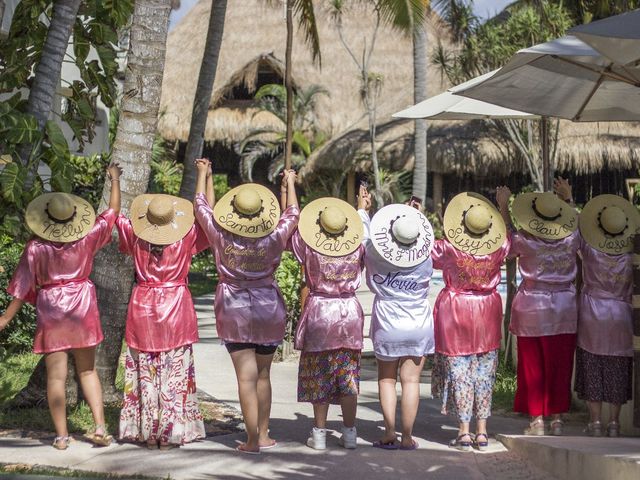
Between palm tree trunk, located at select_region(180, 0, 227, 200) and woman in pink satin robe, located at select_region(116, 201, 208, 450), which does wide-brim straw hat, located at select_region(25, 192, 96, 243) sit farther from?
palm tree trunk, located at select_region(180, 0, 227, 200)

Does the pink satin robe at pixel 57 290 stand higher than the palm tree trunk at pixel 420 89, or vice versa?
the palm tree trunk at pixel 420 89

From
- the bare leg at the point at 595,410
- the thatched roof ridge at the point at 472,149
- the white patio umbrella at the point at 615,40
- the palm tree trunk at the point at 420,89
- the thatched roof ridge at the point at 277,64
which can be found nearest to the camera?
the white patio umbrella at the point at 615,40

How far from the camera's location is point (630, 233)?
640cm

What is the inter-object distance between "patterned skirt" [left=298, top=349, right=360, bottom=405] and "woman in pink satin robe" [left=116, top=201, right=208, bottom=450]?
2.38 feet

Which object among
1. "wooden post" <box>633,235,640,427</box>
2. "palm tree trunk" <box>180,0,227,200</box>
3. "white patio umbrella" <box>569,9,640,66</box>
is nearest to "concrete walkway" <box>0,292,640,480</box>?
"wooden post" <box>633,235,640,427</box>

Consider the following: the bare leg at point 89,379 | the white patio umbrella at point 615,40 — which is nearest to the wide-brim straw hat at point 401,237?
the white patio umbrella at point 615,40

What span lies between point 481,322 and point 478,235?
56 cm

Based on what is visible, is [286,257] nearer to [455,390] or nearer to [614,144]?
[455,390]

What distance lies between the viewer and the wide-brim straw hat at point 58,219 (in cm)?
588

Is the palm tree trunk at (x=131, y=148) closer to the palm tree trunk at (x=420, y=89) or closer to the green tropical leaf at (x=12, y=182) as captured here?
the green tropical leaf at (x=12, y=182)

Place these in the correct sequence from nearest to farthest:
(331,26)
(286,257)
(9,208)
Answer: (9,208) < (286,257) < (331,26)

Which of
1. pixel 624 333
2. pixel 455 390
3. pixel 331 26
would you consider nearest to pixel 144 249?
pixel 455 390

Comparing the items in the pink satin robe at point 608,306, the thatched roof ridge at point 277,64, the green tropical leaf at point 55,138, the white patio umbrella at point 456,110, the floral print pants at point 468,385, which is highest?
the thatched roof ridge at point 277,64

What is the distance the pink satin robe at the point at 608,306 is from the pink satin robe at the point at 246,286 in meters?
2.01
